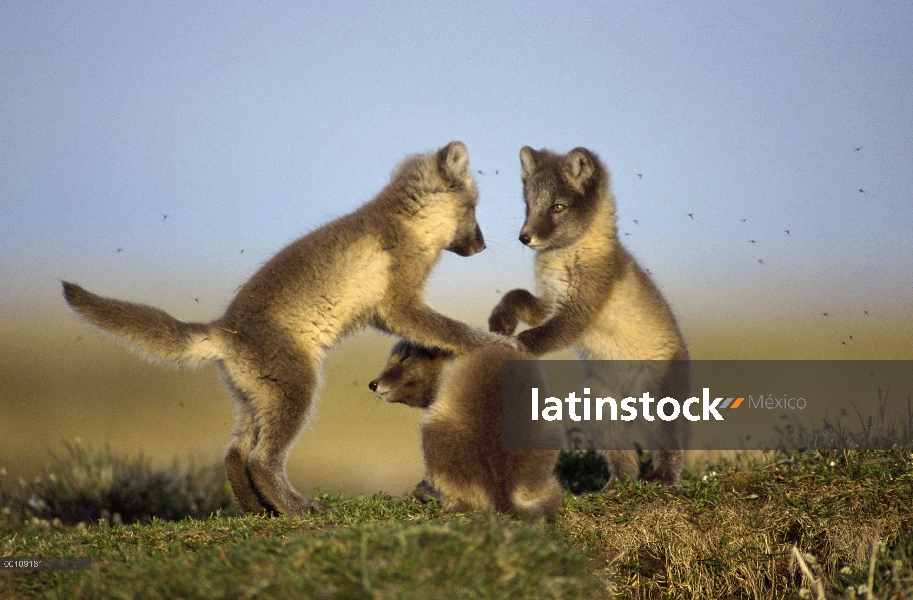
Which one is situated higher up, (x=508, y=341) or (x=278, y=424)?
(x=508, y=341)

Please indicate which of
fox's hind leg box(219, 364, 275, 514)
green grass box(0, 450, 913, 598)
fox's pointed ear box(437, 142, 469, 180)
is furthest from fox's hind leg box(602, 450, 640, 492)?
fox's hind leg box(219, 364, 275, 514)

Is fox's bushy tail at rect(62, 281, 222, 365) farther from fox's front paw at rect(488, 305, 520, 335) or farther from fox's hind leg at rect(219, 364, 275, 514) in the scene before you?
fox's front paw at rect(488, 305, 520, 335)

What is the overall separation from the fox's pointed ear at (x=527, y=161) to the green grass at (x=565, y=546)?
3151mm

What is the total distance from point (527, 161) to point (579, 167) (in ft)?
1.70

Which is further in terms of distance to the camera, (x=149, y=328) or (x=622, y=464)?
(x=622, y=464)

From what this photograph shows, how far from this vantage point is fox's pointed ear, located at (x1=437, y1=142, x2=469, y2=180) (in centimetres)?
739

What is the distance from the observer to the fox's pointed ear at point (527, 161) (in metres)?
7.86

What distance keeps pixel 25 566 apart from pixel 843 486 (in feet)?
19.7

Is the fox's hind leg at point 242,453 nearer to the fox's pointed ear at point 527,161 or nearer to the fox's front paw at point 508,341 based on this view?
the fox's front paw at point 508,341

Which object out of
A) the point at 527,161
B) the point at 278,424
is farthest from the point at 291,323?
the point at 527,161

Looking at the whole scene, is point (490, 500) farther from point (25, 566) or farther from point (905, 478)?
point (905, 478)

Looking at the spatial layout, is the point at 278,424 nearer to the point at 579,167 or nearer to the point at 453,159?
the point at 453,159

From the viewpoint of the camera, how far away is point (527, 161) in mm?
7922

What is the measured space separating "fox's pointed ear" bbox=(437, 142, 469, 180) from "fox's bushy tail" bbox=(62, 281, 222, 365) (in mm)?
2514
